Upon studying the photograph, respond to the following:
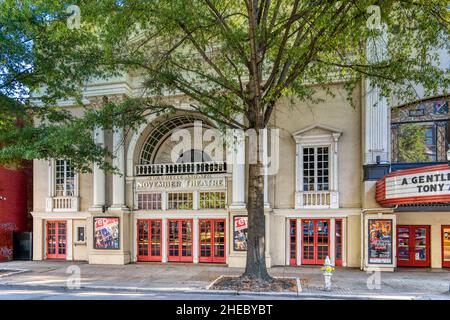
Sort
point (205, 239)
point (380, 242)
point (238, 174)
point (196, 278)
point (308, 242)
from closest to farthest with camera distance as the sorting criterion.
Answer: point (196, 278) < point (380, 242) < point (308, 242) < point (238, 174) < point (205, 239)

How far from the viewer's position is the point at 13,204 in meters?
19.0

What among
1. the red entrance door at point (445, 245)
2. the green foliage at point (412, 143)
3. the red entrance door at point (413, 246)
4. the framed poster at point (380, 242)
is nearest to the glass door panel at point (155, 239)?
the framed poster at point (380, 242)

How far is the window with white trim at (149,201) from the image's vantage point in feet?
57.1

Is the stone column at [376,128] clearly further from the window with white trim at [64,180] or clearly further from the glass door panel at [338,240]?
the window with white trim at [64,180]

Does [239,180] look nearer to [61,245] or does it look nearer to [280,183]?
[280,183]

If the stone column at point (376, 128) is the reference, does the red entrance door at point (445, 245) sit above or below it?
below

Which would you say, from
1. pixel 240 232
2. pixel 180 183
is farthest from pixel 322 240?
pixel 180 183

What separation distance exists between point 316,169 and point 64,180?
12887 mm

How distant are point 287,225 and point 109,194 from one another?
29.2ft

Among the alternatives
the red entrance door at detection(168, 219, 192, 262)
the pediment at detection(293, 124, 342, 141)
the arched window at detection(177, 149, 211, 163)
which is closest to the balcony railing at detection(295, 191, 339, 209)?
the pediment at detection(293, 124, 342, 141)

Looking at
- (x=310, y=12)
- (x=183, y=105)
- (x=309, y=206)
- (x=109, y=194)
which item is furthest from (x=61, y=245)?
(x=310, y=12)

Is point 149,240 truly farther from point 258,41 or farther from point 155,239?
point 258,41

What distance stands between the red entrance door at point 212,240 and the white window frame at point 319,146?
3.80 m

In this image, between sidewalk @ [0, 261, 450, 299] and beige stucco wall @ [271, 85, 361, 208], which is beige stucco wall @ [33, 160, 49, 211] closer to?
sidewalk @ [0, 261, 450, 299]
